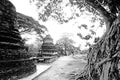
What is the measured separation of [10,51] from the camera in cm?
480

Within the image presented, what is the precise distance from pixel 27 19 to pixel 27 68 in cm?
970

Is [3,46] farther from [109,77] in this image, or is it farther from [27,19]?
[27,19]

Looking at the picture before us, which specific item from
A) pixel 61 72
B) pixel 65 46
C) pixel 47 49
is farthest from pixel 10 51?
pixel 65 46

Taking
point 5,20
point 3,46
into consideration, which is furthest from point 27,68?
point 5,20

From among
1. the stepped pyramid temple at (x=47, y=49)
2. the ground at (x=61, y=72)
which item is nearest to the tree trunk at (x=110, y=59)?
the ground at (x=61, y=72)

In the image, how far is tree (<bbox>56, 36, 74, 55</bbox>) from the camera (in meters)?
31.4

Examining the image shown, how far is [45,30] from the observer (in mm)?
17188

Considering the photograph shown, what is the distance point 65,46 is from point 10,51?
93.7 feet


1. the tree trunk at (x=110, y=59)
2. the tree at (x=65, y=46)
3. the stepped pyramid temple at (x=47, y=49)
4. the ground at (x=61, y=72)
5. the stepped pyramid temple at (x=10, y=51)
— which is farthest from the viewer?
the tree at (x=65, y=46)

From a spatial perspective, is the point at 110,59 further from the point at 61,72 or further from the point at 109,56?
the point at 61,72

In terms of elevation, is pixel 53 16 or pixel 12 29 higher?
pixel 53 16

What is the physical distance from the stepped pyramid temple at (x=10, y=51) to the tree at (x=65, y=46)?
83.3 ft

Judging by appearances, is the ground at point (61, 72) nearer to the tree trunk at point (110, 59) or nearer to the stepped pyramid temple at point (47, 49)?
the tree trunk at point (110, 59)

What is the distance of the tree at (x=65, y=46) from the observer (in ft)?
103
